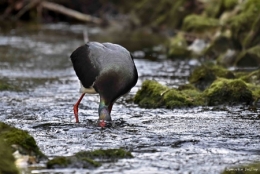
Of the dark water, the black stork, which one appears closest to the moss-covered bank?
the dark water

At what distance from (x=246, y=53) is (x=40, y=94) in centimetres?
443

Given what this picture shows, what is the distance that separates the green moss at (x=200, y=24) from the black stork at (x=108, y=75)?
8024 mm

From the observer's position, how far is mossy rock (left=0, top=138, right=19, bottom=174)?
5438 millimetres

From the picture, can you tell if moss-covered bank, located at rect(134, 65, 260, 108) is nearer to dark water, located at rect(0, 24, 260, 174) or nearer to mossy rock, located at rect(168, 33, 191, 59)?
dark water, located at rect(0, 24, 260, 174)

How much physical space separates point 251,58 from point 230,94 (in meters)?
4.02

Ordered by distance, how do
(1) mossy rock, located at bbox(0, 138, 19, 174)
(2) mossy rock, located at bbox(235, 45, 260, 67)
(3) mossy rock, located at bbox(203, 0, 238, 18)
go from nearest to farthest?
(1) mossy rock, located at bbox(0, 138, 19, 174) → (2) mossy rock, located at bbox(235, 45, 260, 67) → (3) mossy rock, located at bbox(203, 0, 238, 18)

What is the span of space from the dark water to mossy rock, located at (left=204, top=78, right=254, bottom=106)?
243 mm

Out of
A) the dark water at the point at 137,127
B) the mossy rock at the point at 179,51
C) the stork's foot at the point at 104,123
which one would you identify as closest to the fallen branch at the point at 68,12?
the mossy rock at the point at 179,51

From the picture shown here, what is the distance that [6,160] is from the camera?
557 cm

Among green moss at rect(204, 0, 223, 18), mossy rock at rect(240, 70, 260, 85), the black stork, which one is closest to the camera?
the black stork

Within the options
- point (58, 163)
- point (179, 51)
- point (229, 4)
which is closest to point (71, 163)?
point (58, 163)

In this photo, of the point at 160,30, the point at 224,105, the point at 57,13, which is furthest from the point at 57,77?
the point at 57,13

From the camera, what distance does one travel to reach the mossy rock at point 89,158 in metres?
5.69

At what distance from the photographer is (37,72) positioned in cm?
1254
